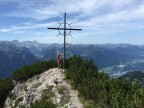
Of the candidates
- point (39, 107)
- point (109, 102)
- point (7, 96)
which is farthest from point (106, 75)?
point (7, 96)

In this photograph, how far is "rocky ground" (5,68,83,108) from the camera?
28.2 metres

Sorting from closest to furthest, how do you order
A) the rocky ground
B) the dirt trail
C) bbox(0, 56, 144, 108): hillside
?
bbox(0, 56, 144, 108): hillside, the dirt trail, the rocky ground

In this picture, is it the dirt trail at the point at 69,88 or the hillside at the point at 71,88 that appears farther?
the dirt trail at the point at 69,88

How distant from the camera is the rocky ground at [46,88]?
28164 mm

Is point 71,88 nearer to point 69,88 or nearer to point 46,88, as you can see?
point 69,88

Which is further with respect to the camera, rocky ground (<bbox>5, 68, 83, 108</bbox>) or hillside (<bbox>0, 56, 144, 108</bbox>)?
rocky ground (<bbox>5, 68, 83, 108</bbox>)

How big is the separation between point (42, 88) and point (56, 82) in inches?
70.7

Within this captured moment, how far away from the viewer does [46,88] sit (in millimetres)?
33062

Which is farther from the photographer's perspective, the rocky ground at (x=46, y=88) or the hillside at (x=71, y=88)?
the rocky ground at (x=46, y=88)

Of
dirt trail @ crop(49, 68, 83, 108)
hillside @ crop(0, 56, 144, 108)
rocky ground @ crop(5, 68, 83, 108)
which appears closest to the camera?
hillside @ crop(0, 56, 144, 108)

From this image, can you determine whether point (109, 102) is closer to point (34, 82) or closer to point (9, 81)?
point (34, 82)

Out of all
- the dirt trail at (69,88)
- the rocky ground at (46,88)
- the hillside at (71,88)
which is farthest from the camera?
the rocky ground at (46,88)

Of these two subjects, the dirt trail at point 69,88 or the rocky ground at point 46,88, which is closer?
the dirt trail at point 69,88

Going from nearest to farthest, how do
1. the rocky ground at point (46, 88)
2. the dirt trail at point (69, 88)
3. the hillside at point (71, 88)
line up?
the hillside at point (71, 88) < the dirt trail at point (69, 88) < the rocky ground at point (46, 88)
